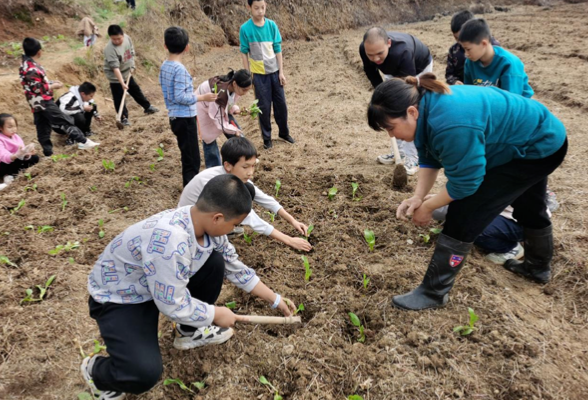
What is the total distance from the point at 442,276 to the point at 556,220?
193cm

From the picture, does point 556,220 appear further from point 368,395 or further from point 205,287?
point 205,287

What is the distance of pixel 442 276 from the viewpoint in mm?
2662

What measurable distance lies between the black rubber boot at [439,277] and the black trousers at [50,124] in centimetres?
611

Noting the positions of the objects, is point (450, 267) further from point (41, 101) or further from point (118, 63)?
point (118, 63)

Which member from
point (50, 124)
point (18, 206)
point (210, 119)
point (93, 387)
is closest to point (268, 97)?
point (210, 119)

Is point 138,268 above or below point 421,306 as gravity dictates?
above

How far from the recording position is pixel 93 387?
2.38 metres

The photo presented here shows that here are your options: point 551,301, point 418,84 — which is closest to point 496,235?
point 551,301

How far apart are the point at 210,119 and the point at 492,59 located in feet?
10.1

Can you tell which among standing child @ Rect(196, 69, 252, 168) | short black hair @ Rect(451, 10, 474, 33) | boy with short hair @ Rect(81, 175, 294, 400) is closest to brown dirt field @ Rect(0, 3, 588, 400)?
boy with short hair @ Rect(81, 175, 294, 400)

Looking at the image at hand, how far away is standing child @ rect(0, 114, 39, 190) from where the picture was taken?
558cm

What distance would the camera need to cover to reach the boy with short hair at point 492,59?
3.36 m

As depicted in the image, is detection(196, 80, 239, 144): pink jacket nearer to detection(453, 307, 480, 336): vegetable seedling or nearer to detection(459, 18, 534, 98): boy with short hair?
detection(459, 18, 534, 98): boy with short hair

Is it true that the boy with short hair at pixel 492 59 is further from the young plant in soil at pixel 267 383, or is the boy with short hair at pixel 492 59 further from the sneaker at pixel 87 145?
the sneaker at pixel 87 145
